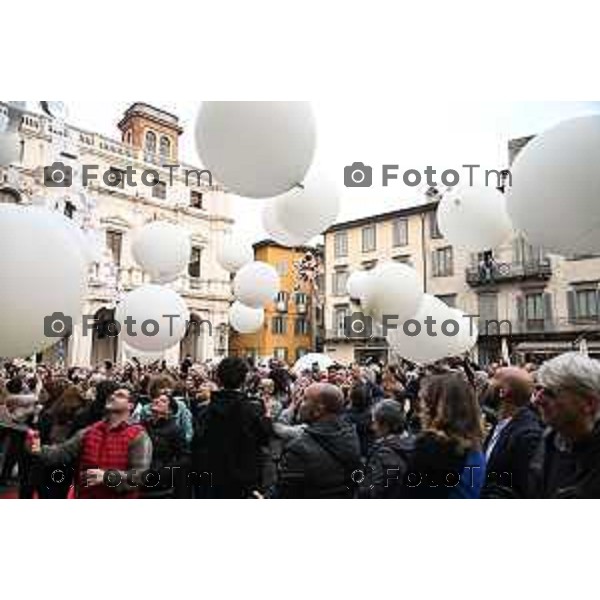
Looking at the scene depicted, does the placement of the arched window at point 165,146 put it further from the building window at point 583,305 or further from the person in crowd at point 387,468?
the person in crowd at point 387,468

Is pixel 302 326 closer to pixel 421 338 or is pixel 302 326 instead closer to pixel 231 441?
pixel 421 338

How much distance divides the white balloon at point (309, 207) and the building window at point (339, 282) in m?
19.8

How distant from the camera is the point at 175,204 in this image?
68.7ft

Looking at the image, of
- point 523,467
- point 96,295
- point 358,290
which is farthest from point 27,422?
point 96,295

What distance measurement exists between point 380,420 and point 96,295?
14.6 metres

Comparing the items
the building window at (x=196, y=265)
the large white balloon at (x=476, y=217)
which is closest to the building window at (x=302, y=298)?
the building window at (x=196, y=265)

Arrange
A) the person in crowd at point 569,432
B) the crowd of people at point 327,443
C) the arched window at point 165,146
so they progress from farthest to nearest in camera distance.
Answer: the arched window at point 165,146 → the crowd of people at point 327,443 → the person in crowd at point 569,432

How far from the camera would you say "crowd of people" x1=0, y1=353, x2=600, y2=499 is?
1.86 meters

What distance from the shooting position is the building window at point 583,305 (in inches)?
655

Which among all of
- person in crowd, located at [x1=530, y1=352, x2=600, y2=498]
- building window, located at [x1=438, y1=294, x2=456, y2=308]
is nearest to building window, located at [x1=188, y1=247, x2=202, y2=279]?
building window, located at [x1=438, y1=294, x2=456, y2=308]

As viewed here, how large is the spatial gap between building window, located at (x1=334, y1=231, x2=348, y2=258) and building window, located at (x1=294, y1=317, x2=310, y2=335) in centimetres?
438

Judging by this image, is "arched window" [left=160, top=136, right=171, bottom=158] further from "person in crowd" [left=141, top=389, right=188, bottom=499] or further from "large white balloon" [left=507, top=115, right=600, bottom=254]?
"large white balloon" [left=507, top=115, right=600, bottom=254]

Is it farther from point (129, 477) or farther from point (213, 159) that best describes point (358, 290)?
point (129, 477)
